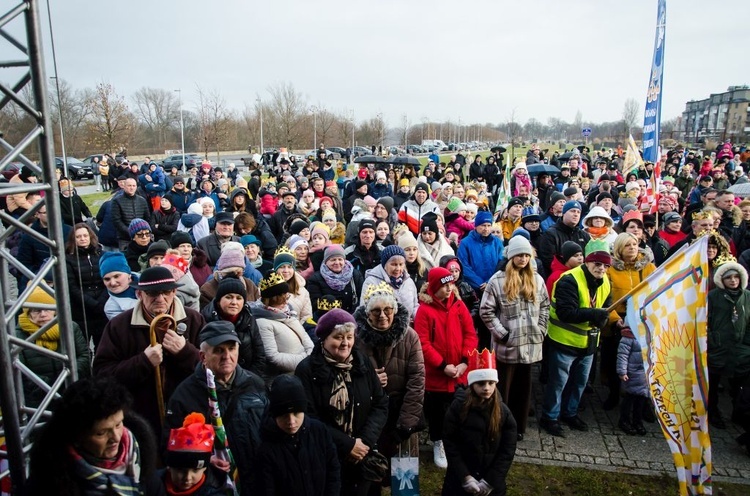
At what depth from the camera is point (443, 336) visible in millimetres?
4824

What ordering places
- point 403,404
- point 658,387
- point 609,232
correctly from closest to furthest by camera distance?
point 658,387 → point 403,404 → point 609,232

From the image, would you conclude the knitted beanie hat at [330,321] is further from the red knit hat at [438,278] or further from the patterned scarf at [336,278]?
the patterned scarf at [336,278]

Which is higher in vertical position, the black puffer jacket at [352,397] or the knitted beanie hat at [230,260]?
the knitted beanie hat at [230,260]

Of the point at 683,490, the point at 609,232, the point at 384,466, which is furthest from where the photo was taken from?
the point at 609,232

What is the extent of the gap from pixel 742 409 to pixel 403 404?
11.8 ft

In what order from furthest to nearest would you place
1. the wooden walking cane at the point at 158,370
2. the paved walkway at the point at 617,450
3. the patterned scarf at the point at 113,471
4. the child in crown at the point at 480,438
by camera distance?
the paved walkway at the point at 617,450 → the child in crown at the point at 480,438 → the wooden walking cane at the point at 158,370 → the patterned scarf at the point at 113,471

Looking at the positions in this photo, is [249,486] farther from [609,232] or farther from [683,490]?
[609,232]

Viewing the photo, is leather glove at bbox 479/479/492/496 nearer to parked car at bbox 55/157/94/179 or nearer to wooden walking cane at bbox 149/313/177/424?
wooden walking cane at bbox 149/313/177/424

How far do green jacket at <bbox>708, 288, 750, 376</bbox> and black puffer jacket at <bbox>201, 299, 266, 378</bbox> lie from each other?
15.4 feet

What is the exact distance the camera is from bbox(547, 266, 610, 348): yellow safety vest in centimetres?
523

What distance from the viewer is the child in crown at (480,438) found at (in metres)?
3.73

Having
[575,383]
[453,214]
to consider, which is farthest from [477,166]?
[575,383]

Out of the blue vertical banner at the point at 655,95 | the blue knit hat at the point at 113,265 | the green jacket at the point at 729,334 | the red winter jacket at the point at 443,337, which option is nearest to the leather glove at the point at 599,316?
the red winter jacket at the point at 443,337

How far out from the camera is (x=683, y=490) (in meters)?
3.26
